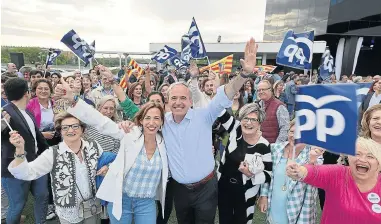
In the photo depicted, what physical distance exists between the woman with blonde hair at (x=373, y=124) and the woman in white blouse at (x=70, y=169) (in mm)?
2689

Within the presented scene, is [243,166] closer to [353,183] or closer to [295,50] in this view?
[353,183]

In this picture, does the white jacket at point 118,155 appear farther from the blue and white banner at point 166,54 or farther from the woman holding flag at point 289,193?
the blue and white banner at point 166,54

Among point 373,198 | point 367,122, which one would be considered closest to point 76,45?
point 367,122

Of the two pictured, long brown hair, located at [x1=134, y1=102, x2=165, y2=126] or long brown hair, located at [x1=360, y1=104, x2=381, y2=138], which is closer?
long brown hair, located at [x1=134, y1=102, x2=165, y2=126]

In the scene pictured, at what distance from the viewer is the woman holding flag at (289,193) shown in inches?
103

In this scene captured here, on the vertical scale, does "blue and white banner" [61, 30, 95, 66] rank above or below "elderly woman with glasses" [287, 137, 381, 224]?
above

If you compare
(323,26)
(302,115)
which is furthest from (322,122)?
(323,26)

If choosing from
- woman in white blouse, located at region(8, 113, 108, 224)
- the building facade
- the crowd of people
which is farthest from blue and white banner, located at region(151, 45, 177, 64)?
the building facade

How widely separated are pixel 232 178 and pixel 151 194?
36.0 inches

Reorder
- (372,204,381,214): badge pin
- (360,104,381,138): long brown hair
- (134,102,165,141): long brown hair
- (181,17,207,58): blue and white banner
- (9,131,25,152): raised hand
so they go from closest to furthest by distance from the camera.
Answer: (372,204,381,214): badge pin, (9,131,25,152): raised hand, (134,102,165,141): long brown hair, (360,104,381,138): long brown hair, (181,17,207,58): blue and white banner

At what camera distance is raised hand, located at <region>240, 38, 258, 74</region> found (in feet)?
8.49

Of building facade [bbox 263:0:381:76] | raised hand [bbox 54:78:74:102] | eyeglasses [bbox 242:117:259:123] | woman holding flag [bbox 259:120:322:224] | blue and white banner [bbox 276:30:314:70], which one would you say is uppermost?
building facade [bbox 263:0:381:76]

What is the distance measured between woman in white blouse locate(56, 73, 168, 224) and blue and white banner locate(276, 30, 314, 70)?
354cm

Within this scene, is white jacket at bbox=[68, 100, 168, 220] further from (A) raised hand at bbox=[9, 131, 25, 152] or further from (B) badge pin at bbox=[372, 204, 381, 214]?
(B) badge pin at bbox=[372, 204, 381, 214]
